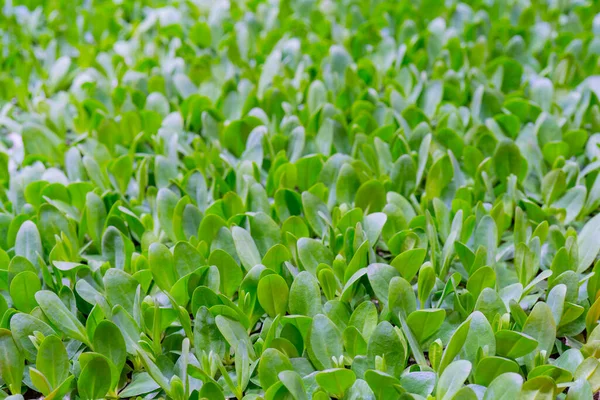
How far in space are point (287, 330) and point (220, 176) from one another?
0.62m

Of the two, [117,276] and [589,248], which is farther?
[589,248]

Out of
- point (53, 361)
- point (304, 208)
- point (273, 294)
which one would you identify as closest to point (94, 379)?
point (53, 361)

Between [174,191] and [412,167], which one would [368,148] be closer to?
[412,167]

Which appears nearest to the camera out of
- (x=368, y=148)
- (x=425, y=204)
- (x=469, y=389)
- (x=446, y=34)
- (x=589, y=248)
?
(x=469, y=389)

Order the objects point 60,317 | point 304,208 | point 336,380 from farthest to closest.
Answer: point 304,208
point 60,317
point 336,380

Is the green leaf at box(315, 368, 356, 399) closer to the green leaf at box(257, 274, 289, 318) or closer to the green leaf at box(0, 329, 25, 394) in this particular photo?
the green leaf at box(257, 274, 289, 318)

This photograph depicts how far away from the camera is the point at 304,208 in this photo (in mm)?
1571

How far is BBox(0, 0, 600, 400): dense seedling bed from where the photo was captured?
3.98 feet

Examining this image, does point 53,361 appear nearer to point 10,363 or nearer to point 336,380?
point 10,363

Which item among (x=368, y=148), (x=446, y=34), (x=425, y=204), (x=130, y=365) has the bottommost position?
(x=130, y=365)

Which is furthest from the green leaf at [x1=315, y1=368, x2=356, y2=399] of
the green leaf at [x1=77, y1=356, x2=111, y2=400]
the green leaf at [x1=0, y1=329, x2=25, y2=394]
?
the green leaf at [x1=0, y1=329, x2=25, y2=394]

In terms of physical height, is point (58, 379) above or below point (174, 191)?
below

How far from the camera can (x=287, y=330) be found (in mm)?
1261

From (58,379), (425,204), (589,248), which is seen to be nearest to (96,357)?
(58,379)
